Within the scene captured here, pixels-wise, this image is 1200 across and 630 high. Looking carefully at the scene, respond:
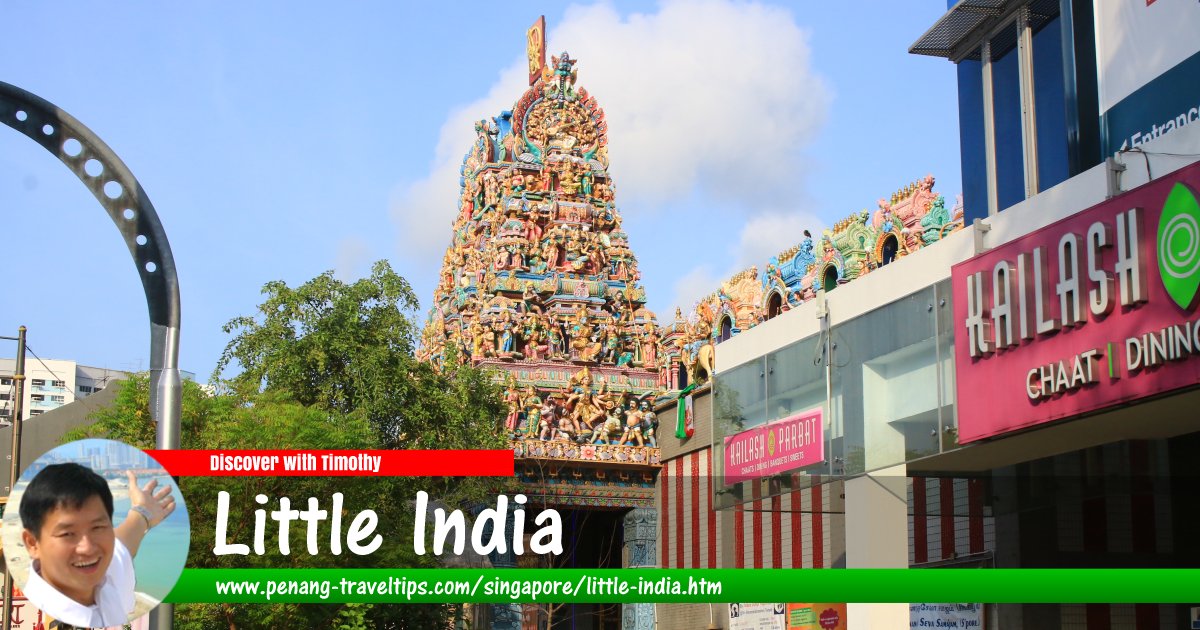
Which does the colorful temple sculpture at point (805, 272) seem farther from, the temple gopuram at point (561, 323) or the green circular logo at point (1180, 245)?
the green circular logo at point (1180, 245)

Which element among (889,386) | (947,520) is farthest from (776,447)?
(947,520)

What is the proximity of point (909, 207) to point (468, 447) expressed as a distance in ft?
44.7

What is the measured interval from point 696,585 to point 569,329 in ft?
113

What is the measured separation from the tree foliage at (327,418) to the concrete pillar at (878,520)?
10857mm

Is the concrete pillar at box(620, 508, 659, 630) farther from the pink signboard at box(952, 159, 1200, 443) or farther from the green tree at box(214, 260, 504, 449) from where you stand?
the pink signboard at box(952, 159, 1200, 443)

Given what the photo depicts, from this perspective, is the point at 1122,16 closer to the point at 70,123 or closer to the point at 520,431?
the point at 70,123

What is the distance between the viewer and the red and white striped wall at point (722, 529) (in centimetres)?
3581

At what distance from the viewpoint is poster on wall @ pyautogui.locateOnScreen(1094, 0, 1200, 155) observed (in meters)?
17.2

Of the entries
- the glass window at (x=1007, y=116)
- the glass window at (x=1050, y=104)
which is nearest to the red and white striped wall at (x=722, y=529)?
the glass window at (x=1007, y=116)

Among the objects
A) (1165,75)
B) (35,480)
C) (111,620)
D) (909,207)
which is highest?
(909,207)

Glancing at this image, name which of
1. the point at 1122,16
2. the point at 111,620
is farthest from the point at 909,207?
the point at 111,620

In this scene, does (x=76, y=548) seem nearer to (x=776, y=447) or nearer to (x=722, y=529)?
(x=776, y=447)

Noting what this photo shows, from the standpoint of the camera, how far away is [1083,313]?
54.2 feet

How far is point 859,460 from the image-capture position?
835 inches
